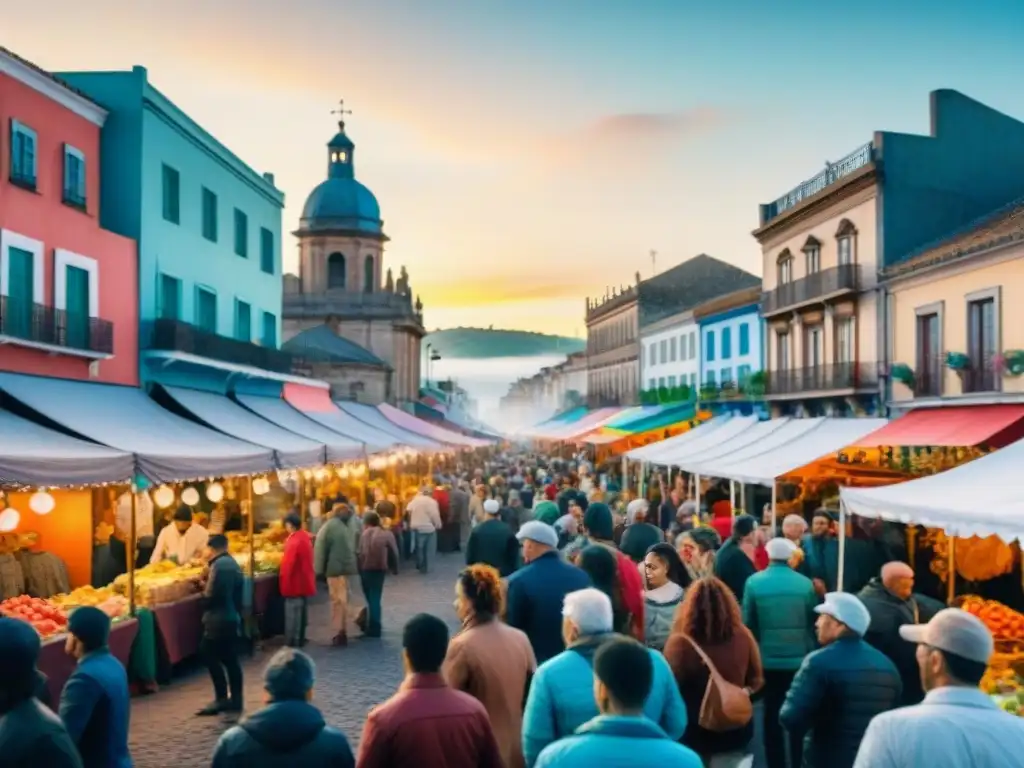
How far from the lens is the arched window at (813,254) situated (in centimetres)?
3403

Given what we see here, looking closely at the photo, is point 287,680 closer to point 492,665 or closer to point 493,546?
point 492,665

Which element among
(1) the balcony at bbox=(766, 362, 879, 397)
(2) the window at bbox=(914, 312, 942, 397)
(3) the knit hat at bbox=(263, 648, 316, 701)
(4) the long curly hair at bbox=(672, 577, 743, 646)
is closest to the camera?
(3) the knit hat at bbox=(263, 648, 316, 701)

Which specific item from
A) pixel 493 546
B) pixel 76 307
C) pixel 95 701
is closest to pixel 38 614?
pixel 493 546

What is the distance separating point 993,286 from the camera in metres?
23.2

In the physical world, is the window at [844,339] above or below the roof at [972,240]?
below

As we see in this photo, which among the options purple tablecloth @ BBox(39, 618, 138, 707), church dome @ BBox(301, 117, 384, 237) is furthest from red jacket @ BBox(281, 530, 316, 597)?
church dome @ BBox(301, 117, 384, 237)

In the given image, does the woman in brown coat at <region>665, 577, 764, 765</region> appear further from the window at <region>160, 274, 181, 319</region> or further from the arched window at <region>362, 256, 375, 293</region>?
the arched window at <region>362, 256, 375, 293</region>

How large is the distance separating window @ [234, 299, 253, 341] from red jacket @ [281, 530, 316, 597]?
1595 centimetres

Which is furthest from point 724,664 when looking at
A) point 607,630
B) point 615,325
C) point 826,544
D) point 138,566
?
point 615,325

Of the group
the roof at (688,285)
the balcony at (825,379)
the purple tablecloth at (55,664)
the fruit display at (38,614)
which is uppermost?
the roof at (688,285)

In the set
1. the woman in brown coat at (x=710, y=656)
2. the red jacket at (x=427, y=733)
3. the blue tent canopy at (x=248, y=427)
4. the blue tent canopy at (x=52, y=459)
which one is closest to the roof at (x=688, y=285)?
the blue tent canopy at (x=248, y=427)

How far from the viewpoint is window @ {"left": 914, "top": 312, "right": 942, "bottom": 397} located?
2615cm

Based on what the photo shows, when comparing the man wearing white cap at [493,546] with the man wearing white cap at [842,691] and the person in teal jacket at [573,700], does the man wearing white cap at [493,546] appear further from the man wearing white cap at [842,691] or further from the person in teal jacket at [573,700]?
the person in teal jacket at [573,700]

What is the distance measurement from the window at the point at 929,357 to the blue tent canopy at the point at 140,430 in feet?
55.8
